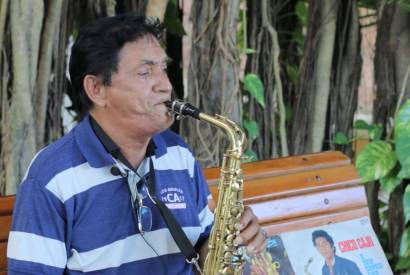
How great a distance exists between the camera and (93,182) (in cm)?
149

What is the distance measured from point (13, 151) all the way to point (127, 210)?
0.74 meters

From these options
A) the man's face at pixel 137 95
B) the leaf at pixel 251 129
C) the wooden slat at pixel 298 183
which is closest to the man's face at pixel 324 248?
the wooden slat at pixel 298 183

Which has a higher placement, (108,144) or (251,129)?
(108,144)

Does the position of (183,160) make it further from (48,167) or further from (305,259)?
(305,259)

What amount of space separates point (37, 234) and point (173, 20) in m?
1.31

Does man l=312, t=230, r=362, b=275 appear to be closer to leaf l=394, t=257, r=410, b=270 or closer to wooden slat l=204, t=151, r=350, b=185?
wooden slat l=204, t=151, r=350, b=185

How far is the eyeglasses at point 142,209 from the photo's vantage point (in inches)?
60.3

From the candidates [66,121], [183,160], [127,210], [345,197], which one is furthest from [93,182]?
[66,121]

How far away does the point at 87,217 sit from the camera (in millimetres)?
1473

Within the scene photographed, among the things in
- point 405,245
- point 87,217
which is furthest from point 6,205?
point 405,245

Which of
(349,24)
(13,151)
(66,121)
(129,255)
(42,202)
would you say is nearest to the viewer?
(42,202)

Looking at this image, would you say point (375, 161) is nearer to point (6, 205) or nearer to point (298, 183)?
point (298, 183)

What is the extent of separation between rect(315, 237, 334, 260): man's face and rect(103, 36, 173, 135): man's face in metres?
0.73

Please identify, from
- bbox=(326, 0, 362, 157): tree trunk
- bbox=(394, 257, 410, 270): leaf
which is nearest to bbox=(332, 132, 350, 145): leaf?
bbox=(326, 0, 362, 157): tree trunk
